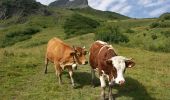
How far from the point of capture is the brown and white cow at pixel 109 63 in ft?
44.3

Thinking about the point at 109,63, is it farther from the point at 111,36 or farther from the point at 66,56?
the point at 111,36

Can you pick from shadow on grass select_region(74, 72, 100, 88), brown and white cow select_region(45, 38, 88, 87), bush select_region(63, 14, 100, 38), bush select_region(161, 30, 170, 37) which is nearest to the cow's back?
brown and white cow select_region(45, 38, 88, 87)

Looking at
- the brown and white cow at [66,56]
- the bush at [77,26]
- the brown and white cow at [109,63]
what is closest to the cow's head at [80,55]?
the brown and white cow at [66,56]

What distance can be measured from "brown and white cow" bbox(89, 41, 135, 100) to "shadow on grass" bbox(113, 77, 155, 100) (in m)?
1.75

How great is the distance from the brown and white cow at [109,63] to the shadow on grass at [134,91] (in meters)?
1.75

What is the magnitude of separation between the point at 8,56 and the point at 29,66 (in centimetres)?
459

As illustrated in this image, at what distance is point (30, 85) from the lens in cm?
1972

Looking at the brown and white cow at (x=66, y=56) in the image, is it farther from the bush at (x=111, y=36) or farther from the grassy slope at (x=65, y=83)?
the bush at (x=111, y=36)

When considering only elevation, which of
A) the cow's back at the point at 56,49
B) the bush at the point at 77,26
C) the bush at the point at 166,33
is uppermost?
the cow's back at the point at 56,49

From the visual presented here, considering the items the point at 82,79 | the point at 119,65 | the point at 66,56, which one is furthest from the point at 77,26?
the point at 119,65

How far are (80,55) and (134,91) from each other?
3.20 m

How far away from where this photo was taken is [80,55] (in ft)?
58.6

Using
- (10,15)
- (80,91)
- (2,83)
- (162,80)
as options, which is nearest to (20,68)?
(2,83)

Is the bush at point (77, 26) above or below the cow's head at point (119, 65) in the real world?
below
